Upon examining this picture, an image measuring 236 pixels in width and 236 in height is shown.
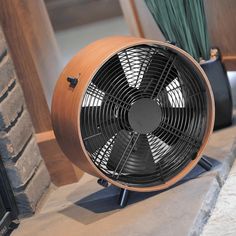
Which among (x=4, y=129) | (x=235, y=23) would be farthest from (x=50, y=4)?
(x=4, y=129)

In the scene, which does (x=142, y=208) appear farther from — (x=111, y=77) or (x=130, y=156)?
(x=111, y=77)

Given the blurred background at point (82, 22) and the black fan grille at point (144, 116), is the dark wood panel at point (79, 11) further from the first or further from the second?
the black fan grille at point (144, 116)

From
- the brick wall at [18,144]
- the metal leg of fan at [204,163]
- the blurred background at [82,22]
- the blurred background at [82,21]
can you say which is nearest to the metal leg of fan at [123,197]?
the metal leg of fan at [204,163]

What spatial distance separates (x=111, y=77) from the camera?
2.49 metres

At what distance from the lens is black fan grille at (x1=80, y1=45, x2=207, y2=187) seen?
2.48m

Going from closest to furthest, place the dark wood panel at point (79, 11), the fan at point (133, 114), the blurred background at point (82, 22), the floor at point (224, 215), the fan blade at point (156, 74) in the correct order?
the floor at point (224, 215)
the fan at point (133, 114)
the fan blade at point (156, 74)
the blurred background at point (82, 22)
the dark wood panel at point (79, 11)

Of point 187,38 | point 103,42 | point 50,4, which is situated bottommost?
point 50,4

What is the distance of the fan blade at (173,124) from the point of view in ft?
8.49

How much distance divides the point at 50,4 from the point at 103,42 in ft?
22.4

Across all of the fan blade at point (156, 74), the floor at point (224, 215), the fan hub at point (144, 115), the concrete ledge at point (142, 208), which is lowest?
the floor at point (224, 215)

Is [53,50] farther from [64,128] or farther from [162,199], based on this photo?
[162,199]

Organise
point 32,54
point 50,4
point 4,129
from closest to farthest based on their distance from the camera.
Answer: point 4,129 < point 32,54 < point 50,4

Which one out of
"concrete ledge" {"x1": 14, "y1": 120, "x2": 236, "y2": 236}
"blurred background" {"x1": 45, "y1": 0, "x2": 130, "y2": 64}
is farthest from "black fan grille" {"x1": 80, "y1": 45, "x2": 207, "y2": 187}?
"blurred background" {"x1": 45, "y1": 0, "x2": 130, "y2": 64}

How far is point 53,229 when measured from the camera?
257cm
